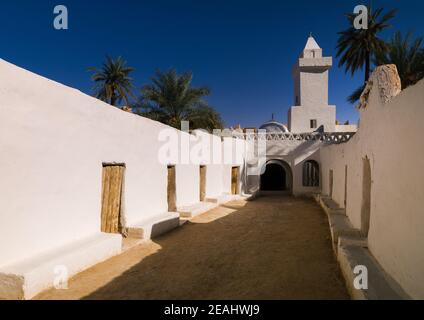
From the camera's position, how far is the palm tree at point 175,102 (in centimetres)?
1688

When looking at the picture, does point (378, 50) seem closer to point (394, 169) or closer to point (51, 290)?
point (394, 169)

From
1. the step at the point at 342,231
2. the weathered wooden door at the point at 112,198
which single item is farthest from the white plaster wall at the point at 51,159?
the step at the point at 342,231

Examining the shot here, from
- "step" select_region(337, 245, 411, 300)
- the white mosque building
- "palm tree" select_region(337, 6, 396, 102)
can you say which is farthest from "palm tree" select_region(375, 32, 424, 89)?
"step" select_region(337, 245, 411, 300)

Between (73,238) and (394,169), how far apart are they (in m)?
5.82

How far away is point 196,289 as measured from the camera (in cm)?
480

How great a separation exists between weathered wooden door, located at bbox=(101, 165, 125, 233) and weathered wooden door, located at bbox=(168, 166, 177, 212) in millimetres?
3226

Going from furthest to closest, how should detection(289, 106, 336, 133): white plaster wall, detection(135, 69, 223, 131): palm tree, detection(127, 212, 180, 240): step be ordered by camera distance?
1. detection(289, 106, 336, 133): white plaster wall
2. detection(135, 69, 223, 131): palm tree
3. detection(127, 212, 180, 240): step

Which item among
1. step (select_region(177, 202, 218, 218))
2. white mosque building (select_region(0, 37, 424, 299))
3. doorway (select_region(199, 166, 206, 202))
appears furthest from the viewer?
doorway (select_region(199, 166, 206, 202))

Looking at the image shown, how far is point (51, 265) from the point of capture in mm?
4711

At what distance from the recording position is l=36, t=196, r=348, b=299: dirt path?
15.2 ft

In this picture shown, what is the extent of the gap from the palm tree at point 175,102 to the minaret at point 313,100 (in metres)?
9.48

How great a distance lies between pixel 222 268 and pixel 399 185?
3.49 meters

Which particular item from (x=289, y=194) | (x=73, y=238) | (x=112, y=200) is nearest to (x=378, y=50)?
(x=289, y=194)
